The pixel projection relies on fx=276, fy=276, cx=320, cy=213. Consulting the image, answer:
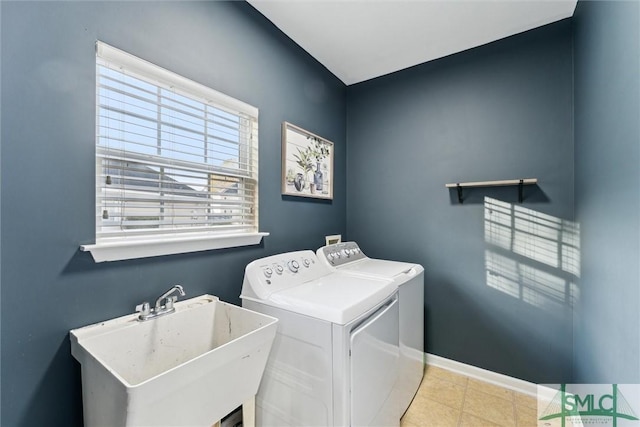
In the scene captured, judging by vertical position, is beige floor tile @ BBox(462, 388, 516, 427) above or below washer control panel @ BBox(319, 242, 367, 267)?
below

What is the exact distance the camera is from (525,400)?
6.25 feet

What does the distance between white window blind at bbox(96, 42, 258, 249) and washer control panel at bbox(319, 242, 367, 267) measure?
22.8 inches

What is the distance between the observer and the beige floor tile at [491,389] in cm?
195

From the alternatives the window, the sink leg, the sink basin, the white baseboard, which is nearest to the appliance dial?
the window

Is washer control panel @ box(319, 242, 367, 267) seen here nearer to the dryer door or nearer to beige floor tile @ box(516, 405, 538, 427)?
the dryer door

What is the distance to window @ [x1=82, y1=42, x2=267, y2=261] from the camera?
114 centimetres

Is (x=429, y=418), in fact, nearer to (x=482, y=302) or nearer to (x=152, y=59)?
(x=482, y=302)

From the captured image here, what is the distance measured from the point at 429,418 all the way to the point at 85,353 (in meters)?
1.87

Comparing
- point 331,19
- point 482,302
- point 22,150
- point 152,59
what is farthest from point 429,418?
point 331,19

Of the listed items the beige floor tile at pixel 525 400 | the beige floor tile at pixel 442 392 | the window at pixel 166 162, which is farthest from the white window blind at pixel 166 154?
the beige floor tile at pixel 525 400

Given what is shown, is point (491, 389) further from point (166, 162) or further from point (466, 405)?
point (166, 162)

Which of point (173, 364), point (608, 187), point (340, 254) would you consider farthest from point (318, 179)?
point (608, 187)

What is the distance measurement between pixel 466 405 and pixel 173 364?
1847mm

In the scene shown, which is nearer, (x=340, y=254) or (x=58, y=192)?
(x=58, y=192)
